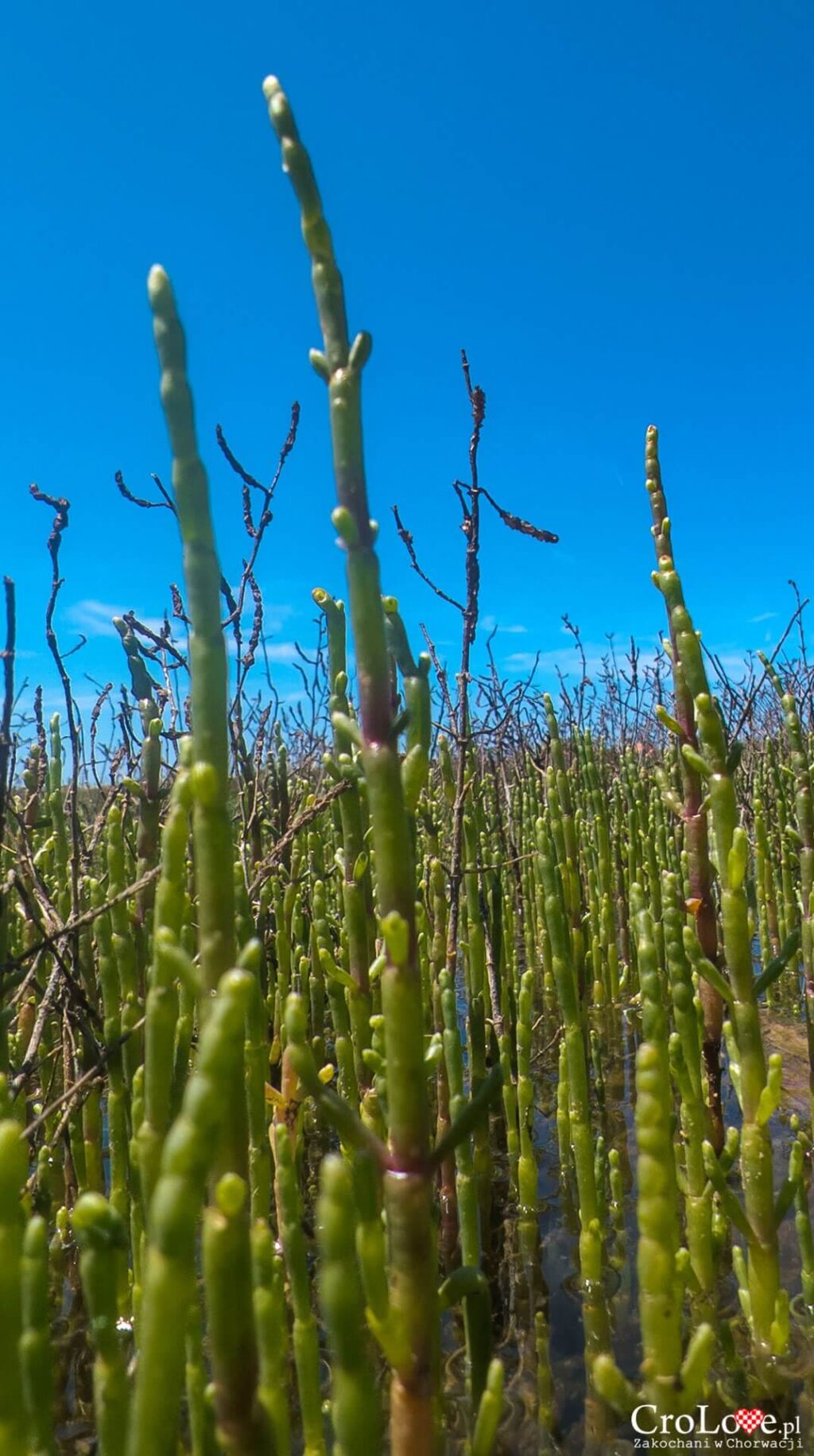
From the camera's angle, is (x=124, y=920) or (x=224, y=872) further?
(x=124, y=920)

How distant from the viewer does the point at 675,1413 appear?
2.81 ft

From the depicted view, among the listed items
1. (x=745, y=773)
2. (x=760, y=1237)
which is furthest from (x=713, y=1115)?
(x=745, y=773)

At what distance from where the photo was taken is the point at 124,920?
1.58m

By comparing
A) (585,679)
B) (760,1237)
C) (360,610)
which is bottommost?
(760,1237)

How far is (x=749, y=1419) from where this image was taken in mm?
1479

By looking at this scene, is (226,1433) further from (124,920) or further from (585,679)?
(585,679)

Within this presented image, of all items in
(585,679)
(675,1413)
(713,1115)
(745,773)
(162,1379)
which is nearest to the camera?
(162,1379)

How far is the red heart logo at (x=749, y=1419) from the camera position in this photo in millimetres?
1468

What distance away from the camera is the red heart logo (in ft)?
4.82

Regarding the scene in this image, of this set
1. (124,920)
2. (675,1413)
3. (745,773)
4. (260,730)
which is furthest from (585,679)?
(675,1413)

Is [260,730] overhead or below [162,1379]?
overhead

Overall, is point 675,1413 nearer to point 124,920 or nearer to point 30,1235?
point 30,1235

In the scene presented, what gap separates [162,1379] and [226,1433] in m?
0.12

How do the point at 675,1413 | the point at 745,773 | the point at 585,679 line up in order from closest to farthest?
the point at 675,1413 → the point at 745,773 → the point at 585,679
